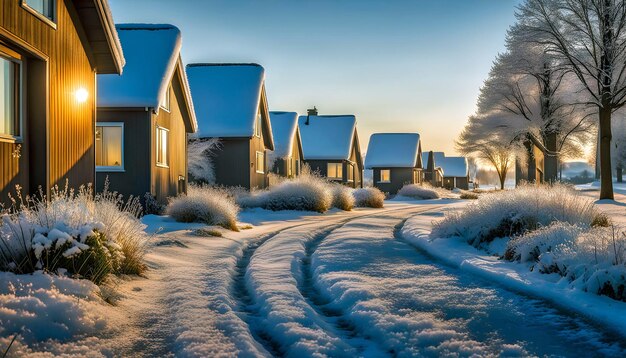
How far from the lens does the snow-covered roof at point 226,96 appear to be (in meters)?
29.5

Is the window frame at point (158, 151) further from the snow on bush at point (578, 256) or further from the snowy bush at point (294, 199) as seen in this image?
the snow on bush at point (578, 256)

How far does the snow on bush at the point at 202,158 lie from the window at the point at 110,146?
8904 millimetres

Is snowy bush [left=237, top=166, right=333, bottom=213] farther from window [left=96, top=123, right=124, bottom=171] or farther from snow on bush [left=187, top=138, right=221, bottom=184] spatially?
window [left=96, top=123, right=124, bottom=171]

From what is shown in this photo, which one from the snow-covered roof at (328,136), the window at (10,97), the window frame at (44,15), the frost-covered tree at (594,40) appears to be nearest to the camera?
the window at (10,97)

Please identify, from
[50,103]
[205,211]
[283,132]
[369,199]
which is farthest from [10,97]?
[283,132]

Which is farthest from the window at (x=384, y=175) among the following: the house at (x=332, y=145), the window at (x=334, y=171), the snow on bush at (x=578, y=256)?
the snow on bush at (x=578, y=256)

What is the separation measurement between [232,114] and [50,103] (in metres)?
19.0

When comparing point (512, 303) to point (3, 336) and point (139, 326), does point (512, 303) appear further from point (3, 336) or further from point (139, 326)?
point (3, 336)

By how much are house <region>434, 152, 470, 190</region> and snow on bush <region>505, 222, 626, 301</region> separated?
8473 centimetres

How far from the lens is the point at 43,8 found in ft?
36.9

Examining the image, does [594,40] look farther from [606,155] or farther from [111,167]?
[111,167]

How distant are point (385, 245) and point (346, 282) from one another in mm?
4216

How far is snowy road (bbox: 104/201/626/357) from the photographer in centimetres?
487

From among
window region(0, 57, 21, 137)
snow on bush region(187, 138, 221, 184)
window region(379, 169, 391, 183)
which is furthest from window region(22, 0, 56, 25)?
window region(379, 169, 391, 183)
